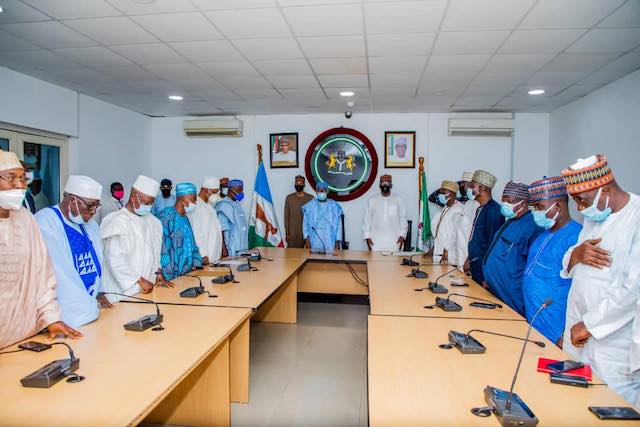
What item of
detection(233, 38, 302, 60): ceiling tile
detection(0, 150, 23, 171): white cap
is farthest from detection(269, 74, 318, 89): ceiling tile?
detection(0, 150, 23, 171): white cap

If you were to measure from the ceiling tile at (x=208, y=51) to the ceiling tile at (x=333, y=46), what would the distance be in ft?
2.25

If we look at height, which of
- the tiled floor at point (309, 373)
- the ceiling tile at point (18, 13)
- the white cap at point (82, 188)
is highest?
the ceiling tile at point (18, 13)

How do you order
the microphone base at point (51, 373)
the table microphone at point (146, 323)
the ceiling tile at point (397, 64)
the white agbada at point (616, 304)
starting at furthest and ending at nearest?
the ceiling tile at point (397, 64)
the table microphone at point (146, 323)
the white agbada at point (616, 304)
the microphone base at point (51, 373)

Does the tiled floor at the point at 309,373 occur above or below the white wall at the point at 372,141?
below

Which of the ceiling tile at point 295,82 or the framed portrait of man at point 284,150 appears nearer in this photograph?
the ceiling tile at point 295,82

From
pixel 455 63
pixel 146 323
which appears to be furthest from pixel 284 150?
pixel 146 323

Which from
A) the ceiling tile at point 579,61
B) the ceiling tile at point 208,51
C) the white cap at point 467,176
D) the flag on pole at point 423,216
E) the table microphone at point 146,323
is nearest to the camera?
the table microphone at point 146,323

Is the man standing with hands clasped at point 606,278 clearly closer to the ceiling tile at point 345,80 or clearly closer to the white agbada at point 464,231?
the white agbada at point 464,231

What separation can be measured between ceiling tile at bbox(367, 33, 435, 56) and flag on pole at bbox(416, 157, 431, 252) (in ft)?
9.71

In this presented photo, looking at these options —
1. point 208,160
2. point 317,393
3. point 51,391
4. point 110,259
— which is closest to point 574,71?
point 317,393

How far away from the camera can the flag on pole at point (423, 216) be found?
645 cm

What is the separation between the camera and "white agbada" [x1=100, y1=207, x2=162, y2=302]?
289 cm

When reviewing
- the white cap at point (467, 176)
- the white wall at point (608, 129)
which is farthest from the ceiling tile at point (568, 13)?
the white cap at point (467, 176)

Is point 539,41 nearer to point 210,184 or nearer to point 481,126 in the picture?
point 481,126
